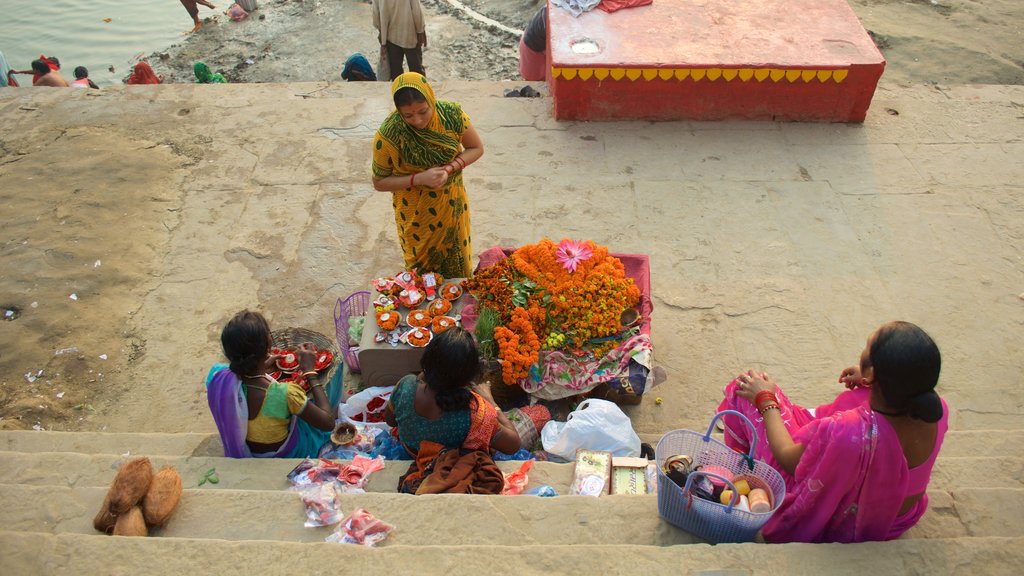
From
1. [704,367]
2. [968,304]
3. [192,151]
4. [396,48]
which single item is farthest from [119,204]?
[968,304]

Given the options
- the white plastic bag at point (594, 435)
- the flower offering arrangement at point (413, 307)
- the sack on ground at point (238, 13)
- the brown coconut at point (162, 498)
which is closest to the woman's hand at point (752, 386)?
the white plastic bag at point (594, 435)

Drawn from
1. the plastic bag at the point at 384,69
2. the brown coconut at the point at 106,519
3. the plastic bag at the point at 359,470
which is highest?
the brown coconut at the point at 106,519

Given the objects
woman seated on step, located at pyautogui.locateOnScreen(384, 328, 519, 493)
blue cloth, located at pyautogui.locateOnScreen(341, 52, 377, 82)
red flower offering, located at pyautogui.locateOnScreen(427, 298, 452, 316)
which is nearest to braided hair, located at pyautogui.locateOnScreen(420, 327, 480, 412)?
woman seated on step, located at pyautogui.locateOnScreen(384, 328, 519, 493)

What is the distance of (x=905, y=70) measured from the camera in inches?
372

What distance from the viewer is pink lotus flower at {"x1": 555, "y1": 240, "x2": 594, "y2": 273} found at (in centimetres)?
471

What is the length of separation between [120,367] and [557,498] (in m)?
3.44

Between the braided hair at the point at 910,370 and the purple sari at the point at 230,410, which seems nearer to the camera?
the braided hair at the point at 910,370

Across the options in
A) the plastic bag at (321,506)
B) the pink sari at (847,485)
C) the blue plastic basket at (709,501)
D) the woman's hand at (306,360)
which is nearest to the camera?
the pink sari at (847,485)

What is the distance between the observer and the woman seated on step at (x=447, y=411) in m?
3.21

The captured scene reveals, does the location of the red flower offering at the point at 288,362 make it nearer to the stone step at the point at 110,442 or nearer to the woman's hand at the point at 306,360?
the woman's hand at the point at 306,360

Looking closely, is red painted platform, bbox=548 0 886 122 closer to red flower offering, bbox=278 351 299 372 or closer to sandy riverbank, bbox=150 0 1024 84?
sandy riverbank, bbox=150 0 1024 84

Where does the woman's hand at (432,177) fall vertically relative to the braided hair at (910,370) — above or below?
below

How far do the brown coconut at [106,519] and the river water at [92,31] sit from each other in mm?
11281

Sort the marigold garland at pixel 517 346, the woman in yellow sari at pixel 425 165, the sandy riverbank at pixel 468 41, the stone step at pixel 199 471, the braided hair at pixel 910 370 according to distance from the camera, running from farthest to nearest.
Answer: the sandy riverbank at pixel 468 41 < the marigold garland at pixel 517 346 < the woman in yellow sari at pixel 425 165 < the stone step at pixel 199 471 < the braided hair at pixel 910 370
